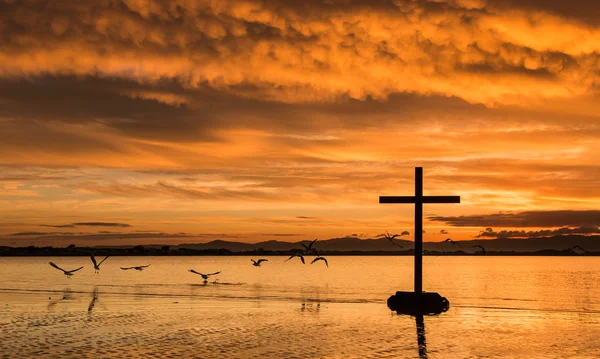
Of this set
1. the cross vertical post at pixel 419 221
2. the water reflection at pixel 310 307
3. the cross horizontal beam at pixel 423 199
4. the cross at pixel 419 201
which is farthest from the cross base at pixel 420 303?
the water reflection at pixel 310 307

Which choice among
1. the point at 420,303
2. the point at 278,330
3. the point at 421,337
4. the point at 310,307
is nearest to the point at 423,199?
the point at 420,303

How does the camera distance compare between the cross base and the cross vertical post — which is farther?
the cross vertical post

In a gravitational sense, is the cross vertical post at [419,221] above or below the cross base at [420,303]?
above

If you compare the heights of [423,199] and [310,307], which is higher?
[423,199]

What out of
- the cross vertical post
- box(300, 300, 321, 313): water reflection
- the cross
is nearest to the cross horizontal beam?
the cross

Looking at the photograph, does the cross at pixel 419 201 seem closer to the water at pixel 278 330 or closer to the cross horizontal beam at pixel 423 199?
the cross horizontal beam at pixel 423 199

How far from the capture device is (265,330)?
30.2 m

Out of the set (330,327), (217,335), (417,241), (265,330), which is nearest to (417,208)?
(417,241)

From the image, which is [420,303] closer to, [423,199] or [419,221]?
[419,221]

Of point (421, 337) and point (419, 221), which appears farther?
point (419, 221)

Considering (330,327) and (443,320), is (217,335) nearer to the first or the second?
(330,327)

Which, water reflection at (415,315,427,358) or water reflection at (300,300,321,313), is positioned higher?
water reflection at (300,300,321,313)

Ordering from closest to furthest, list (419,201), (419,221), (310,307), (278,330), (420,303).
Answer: (278,330), (420,303), (419,201), (419,221), (310,307)

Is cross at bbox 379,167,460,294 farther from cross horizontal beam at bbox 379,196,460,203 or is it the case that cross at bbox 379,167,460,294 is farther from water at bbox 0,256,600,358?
water at bbox 0,256,600,358
